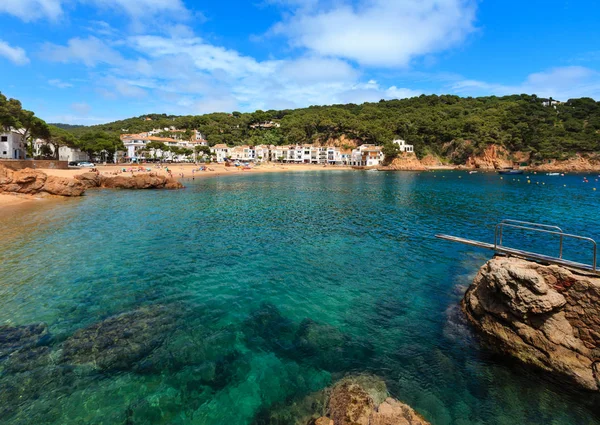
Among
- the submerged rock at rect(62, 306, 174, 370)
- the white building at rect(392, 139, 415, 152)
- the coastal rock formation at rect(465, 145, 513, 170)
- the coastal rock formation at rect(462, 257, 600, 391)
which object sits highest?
the white building at rect(392, 139, 415, 152)

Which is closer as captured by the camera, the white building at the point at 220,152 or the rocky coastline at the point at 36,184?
the rocky coastline at the point at 36,184

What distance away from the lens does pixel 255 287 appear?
12781mm

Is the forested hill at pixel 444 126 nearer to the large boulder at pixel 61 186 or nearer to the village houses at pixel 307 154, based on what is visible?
the village houses at pixel 307 154

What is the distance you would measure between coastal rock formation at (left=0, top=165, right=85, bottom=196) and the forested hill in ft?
355

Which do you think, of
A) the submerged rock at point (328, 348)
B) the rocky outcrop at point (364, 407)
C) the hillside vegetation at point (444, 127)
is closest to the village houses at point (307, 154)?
the hillside vegetation at point (444, 127)

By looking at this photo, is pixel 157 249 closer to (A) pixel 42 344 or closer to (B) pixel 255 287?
(B) pixel 255 287

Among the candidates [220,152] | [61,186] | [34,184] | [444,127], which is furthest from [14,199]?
[444,127]

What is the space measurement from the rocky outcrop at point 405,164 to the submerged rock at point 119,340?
383ft

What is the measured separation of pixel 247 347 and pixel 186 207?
89.7 feet

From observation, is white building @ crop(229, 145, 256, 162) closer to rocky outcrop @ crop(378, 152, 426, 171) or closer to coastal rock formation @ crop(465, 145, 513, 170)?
rocky outcrop @ crop(378, 152, 426, 171)

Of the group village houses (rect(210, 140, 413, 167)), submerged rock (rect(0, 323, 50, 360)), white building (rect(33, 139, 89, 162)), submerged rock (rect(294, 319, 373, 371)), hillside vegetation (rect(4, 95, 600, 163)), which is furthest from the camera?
village houses (rect(210, 140, 413, 167))

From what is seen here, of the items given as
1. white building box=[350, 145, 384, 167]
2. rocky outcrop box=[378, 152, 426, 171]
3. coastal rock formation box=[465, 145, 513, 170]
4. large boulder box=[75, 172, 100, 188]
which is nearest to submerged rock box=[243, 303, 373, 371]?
large boulder box=[75, 172, 100, 188]

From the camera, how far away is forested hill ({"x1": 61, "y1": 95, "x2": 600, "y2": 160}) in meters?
114

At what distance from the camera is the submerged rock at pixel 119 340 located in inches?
311
